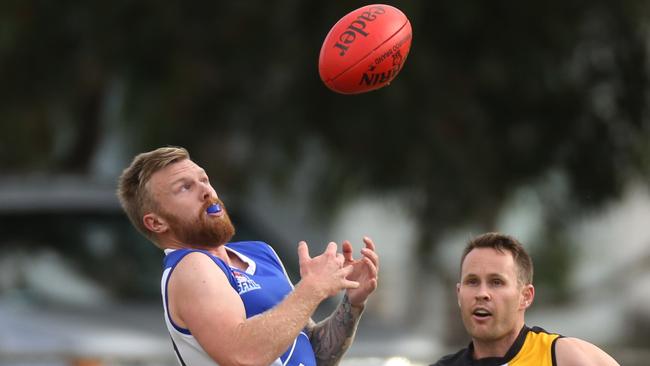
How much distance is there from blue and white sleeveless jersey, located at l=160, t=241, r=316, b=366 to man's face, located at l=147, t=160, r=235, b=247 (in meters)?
0.07

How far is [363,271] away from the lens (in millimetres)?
5402

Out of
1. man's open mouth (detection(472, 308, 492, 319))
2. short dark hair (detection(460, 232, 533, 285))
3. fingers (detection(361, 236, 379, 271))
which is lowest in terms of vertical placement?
man's open mouth (detection(472, 308, 492, 319))

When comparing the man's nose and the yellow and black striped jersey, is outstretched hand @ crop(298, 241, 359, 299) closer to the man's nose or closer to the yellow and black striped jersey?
the man's nose

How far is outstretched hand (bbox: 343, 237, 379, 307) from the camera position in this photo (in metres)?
5.32

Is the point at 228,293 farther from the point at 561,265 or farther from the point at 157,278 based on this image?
the point at 561,265

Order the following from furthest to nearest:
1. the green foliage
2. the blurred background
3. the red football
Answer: the green foliage
the blurred background
the red football

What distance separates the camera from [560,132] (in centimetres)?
1218

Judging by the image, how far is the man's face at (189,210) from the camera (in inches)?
202

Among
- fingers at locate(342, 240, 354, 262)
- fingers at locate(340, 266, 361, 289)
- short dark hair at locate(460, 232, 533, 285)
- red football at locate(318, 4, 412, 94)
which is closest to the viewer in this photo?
fingers at locate(340, 266, 361, 289)

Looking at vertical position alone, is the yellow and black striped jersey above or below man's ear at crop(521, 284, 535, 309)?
below

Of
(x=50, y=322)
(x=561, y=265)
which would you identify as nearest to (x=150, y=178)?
(x=50, y=322)

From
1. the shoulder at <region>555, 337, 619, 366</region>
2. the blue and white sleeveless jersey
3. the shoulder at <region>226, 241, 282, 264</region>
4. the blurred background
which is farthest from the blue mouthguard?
the blurred background

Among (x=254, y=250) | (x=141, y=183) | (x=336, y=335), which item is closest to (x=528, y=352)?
(x=336, y=335)

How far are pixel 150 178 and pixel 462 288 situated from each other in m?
1.16
